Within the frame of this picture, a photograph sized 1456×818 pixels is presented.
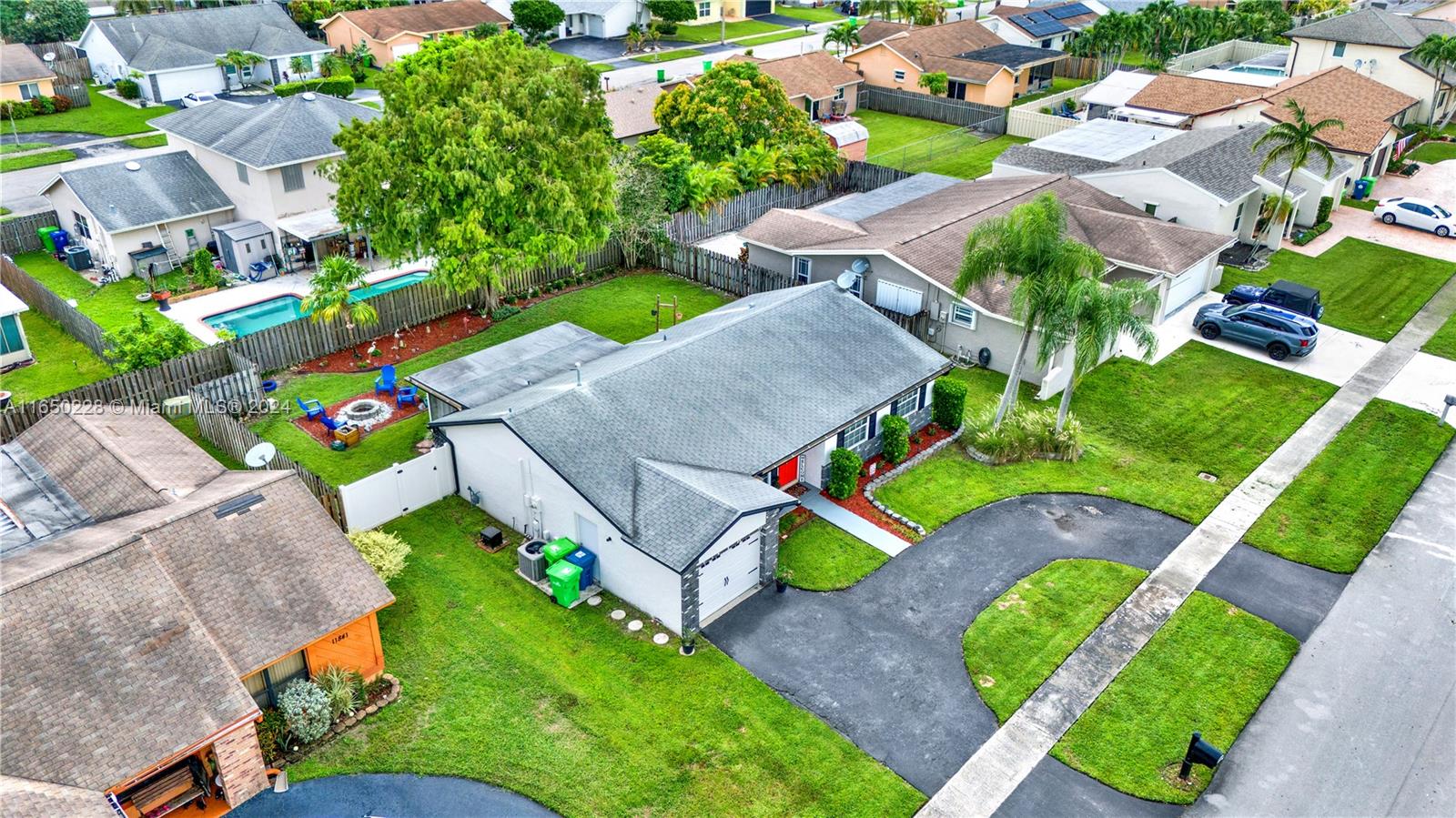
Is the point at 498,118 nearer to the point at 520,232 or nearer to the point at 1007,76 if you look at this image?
the point at 520,232

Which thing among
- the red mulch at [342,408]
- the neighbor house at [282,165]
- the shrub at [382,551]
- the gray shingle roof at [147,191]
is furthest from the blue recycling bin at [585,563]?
the gray shingle roof at [147,191]

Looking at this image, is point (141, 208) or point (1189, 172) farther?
point (1189, 172)

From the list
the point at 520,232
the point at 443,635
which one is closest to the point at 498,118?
the point at 520,232

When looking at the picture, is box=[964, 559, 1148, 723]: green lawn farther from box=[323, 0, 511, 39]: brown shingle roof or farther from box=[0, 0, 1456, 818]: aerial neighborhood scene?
box=[323, 0, 511, 39]: brown shingle roof

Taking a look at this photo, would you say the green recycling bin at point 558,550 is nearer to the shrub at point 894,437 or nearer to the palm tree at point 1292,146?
the shrub at point 894,437

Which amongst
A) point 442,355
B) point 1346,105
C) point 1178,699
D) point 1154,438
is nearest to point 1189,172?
point 1154,438

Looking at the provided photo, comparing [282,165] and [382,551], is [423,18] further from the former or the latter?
[382,551]

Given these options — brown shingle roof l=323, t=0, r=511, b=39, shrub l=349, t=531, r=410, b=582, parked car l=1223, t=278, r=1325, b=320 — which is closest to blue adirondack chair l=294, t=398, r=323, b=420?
shrub l=349, t=531, r=410, b=582
